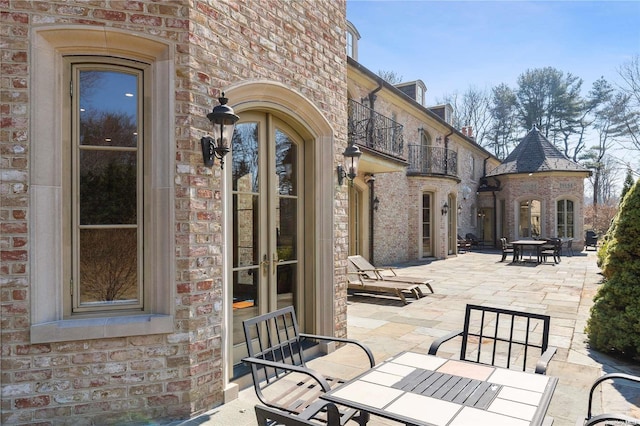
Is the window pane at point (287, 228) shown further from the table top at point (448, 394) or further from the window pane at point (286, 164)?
the table top at point (448, 394)

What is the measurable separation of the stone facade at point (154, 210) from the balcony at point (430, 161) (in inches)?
486

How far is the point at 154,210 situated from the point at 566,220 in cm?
2090

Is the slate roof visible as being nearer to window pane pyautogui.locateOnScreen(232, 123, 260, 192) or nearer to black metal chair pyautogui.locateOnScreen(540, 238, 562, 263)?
black metal chair pyautogui.locateOnScreen(540, 238, 562, 263)

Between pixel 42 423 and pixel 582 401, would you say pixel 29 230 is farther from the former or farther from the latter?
pixel 582 401

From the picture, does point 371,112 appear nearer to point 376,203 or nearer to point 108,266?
point 376,203

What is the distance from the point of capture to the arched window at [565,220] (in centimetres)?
1884

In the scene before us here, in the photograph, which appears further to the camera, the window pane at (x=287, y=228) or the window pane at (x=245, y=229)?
the window pane at (x=287, y=228)

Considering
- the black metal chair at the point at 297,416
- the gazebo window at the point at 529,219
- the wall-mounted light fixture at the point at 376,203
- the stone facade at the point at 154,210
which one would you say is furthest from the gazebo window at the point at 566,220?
the black metal chair at the point at 297,416

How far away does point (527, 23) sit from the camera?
7.24 metres

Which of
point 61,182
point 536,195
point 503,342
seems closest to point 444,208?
point 536,195

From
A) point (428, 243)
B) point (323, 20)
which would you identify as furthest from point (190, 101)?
point (428, 243)

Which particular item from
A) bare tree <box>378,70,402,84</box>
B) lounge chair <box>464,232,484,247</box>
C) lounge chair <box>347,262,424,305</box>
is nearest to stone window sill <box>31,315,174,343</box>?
lounge chair <box>347,262,424,305</box>

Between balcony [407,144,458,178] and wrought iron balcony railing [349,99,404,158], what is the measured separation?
7.23 feet

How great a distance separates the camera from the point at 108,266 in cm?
298
